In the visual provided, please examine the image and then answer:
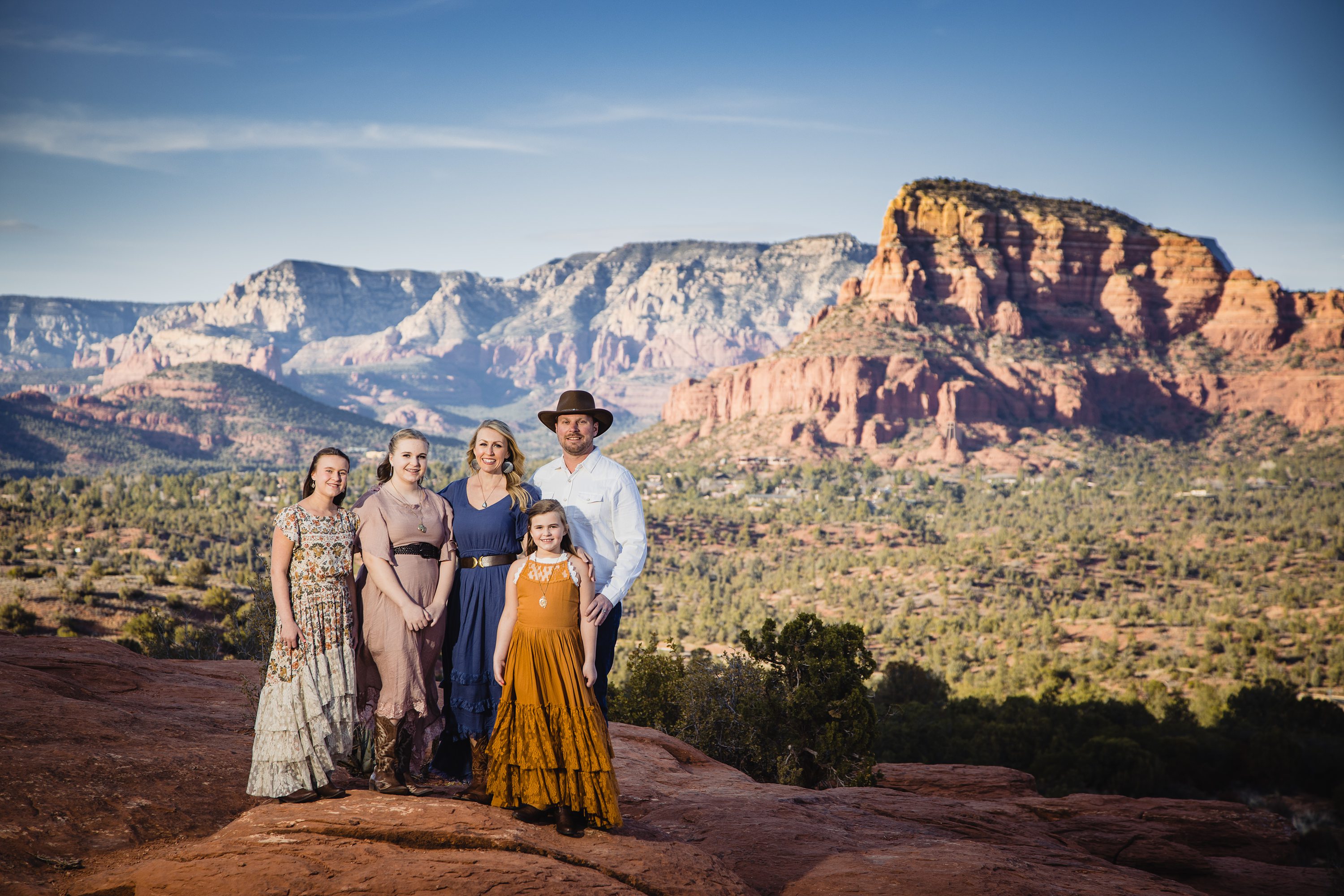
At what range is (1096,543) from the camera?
66.5 m

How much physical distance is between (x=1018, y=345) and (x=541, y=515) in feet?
395

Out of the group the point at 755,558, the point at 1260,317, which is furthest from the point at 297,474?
the point at 1260,317

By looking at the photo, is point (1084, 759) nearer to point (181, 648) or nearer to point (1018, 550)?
point (181, 648)

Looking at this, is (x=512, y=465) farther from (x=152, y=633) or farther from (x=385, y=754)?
(x=152, y=633)

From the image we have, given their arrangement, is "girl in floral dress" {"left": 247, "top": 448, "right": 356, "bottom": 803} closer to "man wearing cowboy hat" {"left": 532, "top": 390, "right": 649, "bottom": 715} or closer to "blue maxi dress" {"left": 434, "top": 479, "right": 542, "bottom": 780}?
"blue maxi dress" {"left": 434, "top": 479, "right": 542, "bottom": 780}

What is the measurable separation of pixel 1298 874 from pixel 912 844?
247 inches

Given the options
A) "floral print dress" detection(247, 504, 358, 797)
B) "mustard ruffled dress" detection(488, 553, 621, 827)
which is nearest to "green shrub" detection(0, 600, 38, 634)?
"floral print dress" detection(247, 504, 358, 797)

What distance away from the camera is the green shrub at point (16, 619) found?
27234 mm

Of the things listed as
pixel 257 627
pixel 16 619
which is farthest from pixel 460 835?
pixel 16 619

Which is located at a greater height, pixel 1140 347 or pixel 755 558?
pixel 1140 347

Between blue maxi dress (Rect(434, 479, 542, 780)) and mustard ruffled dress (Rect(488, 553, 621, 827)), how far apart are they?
1.56 feet

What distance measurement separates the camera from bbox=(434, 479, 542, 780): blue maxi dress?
21.8 ft

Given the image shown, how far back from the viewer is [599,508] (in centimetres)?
677

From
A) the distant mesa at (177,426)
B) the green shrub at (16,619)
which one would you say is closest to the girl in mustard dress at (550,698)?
the green shrub at (16,619)
